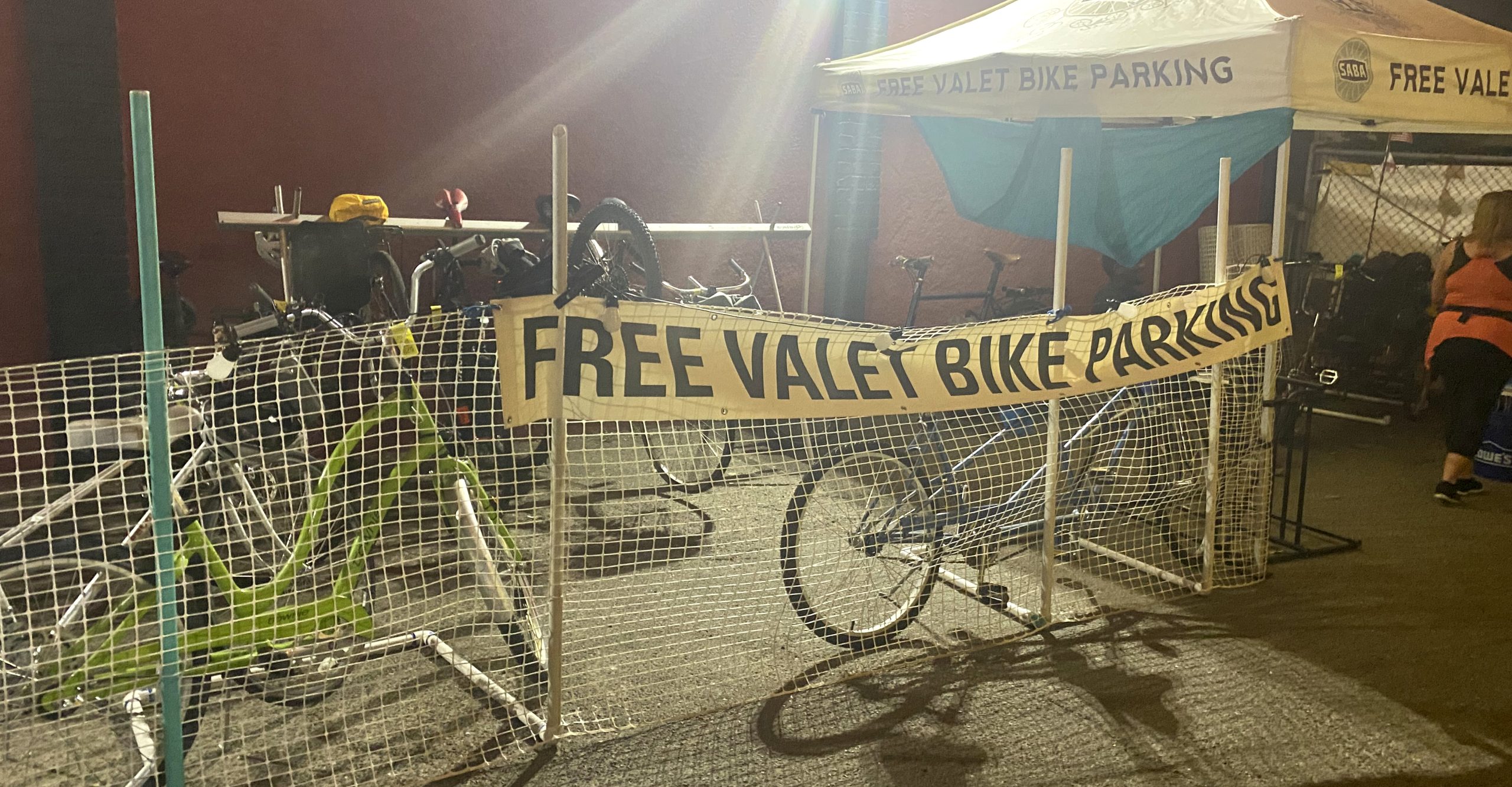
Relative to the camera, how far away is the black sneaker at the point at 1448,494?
6.35 m

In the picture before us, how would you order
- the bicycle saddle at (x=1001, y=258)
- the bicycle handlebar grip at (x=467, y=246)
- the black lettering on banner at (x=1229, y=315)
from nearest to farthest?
the black lettering on banner at (x=1229, y=315)
the bicycle handlebar grip at (x=467, y=246)
the bicycle saddle at (x=1001, y=258)

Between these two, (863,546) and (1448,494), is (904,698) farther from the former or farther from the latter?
(1448,494)

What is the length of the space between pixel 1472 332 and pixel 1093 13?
3135mm

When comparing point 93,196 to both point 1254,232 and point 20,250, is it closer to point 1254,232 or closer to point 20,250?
point 20,250

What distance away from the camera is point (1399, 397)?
8.73m

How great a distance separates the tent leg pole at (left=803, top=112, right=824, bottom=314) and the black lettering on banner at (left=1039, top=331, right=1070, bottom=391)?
3.43 metres

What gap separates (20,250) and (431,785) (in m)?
4.45

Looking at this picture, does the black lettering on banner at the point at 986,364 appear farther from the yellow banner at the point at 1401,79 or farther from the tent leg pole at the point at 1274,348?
the tent leg pole at the point at 1274,348

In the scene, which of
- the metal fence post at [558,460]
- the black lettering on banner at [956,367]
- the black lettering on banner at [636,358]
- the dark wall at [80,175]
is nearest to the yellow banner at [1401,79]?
the black lettering on banner at [956,367]

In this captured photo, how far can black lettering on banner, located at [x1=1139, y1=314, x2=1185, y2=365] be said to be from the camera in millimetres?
4145

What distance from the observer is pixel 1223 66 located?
4.01 metres

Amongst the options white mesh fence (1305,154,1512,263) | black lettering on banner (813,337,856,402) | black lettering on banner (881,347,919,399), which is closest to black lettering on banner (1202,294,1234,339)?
black lettering on banner (881,347,919,399)

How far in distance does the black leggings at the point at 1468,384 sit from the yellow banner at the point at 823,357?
2.56m

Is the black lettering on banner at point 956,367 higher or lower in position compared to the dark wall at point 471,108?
lower
